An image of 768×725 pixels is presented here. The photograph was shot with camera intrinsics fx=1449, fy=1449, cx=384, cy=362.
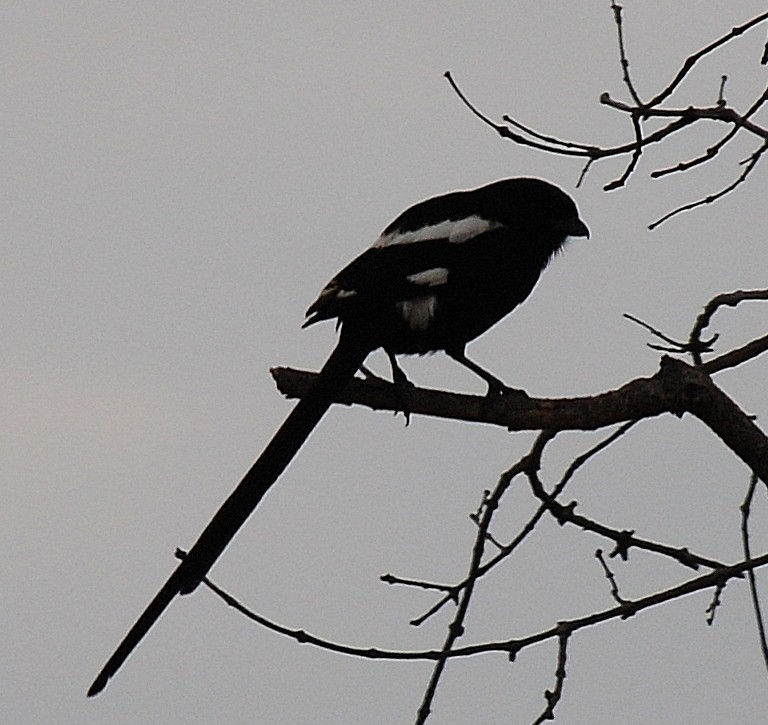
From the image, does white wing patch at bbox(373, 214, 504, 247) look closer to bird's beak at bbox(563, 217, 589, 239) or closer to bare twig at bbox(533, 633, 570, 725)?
bird's beak at bbox(563, 217, 589, 239)

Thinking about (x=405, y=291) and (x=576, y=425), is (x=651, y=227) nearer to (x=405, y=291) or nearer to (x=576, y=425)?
(x=576, y=425)

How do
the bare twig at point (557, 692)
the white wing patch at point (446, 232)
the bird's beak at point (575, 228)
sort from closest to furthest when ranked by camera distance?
the bare twig at point (557, 692) < the white wing patch at point (446, 232) < the bird's beak at point (575, 228)

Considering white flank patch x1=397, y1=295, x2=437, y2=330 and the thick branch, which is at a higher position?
white flank patch x1=397, y1=295, x2=437, y2=330

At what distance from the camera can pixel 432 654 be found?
2.15 meters

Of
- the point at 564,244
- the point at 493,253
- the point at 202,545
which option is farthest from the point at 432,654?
the point at 564,244

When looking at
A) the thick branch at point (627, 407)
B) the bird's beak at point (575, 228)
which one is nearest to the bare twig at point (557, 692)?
the thick branch at point (627, 407)

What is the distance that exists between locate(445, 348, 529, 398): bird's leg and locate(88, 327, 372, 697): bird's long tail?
0.29 m

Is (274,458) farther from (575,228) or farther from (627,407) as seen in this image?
(575,228)

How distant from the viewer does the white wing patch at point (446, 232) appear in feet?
11.5

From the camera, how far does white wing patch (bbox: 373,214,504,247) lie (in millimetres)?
3492

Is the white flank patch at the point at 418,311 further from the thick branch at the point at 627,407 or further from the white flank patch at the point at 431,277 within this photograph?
the thick branch at the point at 627,407

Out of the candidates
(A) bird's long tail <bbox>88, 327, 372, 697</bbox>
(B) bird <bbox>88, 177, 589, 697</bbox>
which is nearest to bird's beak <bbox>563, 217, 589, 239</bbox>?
(B) bird <bbox>88, 177, 589, 697</bbox>

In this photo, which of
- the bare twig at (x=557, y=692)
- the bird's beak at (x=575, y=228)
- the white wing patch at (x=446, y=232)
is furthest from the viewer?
the bird's beak at (x=575, y=228)

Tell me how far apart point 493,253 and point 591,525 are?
1.08 meters
